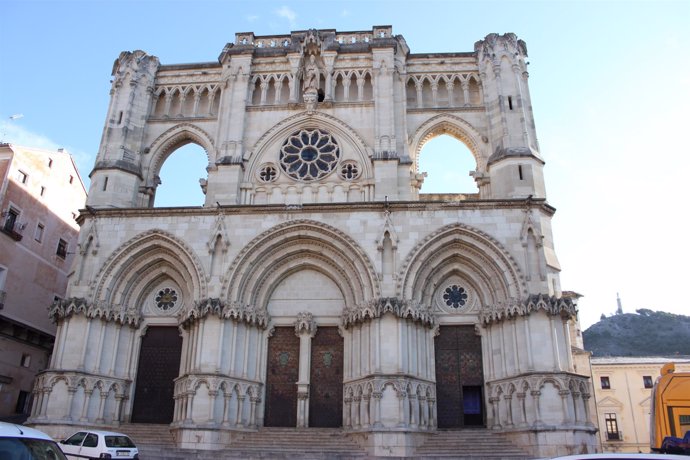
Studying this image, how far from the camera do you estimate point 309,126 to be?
22.5 m

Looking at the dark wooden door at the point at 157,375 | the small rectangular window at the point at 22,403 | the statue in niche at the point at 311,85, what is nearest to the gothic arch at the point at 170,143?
the statue in niche at the point at 311,85

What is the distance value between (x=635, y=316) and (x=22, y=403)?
270 ft

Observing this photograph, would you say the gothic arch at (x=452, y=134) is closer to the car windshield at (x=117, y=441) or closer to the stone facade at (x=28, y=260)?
the car windshield at (x=117, y=441)

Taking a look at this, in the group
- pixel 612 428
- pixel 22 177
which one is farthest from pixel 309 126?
pixel 612 428

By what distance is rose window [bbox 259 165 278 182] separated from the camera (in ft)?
71.3

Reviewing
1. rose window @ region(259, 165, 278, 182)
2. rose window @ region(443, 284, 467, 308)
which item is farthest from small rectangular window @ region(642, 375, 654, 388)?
rose window @ region(259, 165, 278, 182)

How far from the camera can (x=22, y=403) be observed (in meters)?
23.6

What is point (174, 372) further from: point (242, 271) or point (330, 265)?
point (330, 265)

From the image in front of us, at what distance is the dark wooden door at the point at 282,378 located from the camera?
1847 cm

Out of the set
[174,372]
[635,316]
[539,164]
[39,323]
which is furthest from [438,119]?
[635,316]

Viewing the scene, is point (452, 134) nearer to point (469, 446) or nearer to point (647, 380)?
point (469, 446)

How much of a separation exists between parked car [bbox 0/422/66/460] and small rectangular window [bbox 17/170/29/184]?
884 inches

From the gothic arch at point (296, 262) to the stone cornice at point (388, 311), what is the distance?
46cm

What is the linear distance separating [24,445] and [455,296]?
15.6 meters
